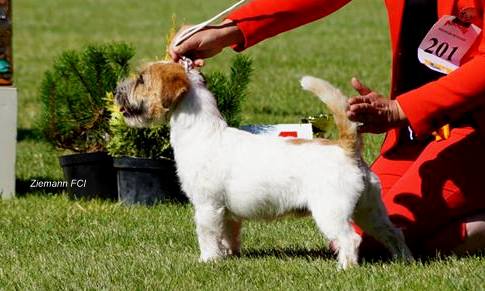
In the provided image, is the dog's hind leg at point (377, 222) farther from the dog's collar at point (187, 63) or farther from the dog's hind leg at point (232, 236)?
the dog's collar at point (187, 63)

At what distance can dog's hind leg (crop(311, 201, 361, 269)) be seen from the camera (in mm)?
4688

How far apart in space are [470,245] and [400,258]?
17.0 inches

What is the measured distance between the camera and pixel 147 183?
6773mm

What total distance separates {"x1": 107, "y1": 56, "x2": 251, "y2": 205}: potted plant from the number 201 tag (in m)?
2.04

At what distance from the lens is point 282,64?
558 inches

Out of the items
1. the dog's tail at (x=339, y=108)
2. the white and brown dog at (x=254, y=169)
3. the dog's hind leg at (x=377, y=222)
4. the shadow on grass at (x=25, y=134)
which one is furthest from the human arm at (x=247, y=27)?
the shadow on grass at (x=25, y=134)

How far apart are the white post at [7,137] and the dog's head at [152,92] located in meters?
2.14

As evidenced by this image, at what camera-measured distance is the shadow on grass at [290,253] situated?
536 centimetres

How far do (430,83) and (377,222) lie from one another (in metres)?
0.68

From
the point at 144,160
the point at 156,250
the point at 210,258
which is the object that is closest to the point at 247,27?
the point at 210,258

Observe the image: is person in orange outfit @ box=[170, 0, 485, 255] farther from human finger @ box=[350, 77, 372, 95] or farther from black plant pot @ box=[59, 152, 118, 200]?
black plant pot @ box=[59, 152, 118, 200]

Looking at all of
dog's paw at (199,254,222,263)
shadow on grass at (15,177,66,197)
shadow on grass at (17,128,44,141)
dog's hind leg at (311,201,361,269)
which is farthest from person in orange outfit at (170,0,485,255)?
shadow on grass at (17,128,44,141)

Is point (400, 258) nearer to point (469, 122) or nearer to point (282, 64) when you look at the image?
point (469, 122)

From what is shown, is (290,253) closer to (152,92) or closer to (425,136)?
(425,136)
